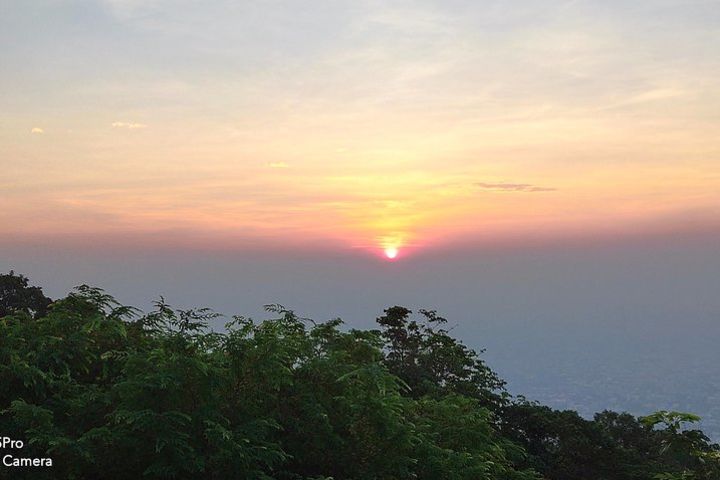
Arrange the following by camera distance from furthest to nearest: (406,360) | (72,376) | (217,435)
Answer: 1. (406,360)
2. (72,376)
3. (217,435)

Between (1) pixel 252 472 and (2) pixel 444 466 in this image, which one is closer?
(1) pixel 252 472

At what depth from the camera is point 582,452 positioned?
32906mm

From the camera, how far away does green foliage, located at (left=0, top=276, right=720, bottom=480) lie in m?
9.47

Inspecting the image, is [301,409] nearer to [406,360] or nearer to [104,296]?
[104,296]

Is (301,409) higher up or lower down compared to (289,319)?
lower down

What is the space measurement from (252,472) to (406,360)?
27.5 m

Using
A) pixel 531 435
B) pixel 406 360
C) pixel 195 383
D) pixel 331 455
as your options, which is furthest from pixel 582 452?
pixel 195 383

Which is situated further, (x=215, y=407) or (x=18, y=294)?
(x=18, y=294)

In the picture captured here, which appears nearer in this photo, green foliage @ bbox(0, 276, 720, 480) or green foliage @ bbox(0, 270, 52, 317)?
green foliage @ bbox(0, 276, 720, 480)

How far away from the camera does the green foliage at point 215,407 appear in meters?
9.47

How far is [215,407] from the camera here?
10117 mm

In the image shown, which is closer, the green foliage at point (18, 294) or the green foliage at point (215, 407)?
the green foliage at point (215, 407)

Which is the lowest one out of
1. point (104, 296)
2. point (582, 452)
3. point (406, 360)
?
point (582, 452)

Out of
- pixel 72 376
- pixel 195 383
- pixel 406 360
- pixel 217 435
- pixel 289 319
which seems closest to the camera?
pixel 217 435
